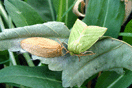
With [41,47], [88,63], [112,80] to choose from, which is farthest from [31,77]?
[112,80]

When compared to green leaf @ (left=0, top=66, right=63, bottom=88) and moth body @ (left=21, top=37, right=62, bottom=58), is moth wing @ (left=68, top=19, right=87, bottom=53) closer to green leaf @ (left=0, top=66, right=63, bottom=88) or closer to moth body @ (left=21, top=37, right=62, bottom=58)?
moth body @ (left=21, top=37, right=62, bottom=58)

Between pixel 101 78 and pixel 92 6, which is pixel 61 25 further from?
pixel 101 78

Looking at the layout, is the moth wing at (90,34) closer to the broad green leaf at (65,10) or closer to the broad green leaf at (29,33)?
the broad green leaf at (29,33)

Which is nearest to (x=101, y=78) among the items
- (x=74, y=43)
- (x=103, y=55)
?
(x=103, y=55)

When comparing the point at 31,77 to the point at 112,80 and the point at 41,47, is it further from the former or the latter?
the point at 112,80

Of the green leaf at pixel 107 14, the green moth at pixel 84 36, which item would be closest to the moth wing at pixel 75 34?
the green moth at pixel 84 36

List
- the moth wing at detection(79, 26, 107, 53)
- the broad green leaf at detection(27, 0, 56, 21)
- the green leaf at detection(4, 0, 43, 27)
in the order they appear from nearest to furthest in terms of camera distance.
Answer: the moth wing at detection(79, 26, 107, 53)
the green leaf at detection(4, 0, 43, 27)
the broad green leaf at detection(27, 0, 56, 21)

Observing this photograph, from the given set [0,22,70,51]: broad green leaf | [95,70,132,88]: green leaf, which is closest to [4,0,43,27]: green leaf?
[0,22,70,51]: broad green leaf
